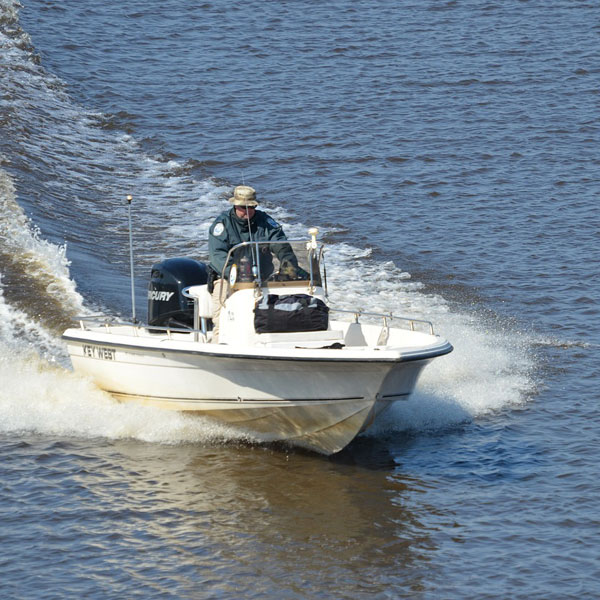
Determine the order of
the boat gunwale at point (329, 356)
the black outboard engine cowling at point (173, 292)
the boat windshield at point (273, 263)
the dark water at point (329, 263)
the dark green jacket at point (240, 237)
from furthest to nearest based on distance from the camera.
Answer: the black outboard engine cowling at point (173, 292) < the dark green jacket at point (240, 237) < the boat windshield at point (273, 263) < the boat gunwale at point (329, 356) < the dark water at point (329, 263)

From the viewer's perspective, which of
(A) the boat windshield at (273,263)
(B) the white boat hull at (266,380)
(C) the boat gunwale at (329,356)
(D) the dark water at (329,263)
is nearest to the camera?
(D) the dark water at (329,263)

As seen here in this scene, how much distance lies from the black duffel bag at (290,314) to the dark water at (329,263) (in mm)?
1330

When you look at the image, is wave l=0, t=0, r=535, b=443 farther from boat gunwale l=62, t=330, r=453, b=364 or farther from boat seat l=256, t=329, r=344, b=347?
boat seat l=256, t=329, r=344, b=347

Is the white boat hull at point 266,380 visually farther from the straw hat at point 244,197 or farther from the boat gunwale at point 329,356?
the straw hat at point 244,197

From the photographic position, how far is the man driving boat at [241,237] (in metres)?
10.5

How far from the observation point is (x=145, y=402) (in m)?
10.8

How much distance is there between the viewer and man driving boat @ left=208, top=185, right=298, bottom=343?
1046 centimetres

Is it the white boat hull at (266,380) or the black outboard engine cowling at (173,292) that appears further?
the black outboard engine cowling at (173,292)

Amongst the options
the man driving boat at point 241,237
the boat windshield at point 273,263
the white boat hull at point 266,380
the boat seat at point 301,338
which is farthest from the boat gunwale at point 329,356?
the boat windshield at point 273,263

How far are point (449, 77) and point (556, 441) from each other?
15944 millimetres

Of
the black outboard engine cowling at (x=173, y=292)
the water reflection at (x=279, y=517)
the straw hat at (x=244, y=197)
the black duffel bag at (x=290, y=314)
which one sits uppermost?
the straw hat at (x=244, y=197)

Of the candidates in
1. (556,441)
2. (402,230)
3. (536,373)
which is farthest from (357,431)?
(402,230)

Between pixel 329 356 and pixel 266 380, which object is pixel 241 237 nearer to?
pixel 266 380

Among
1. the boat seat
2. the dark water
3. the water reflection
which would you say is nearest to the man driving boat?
the boat seat
